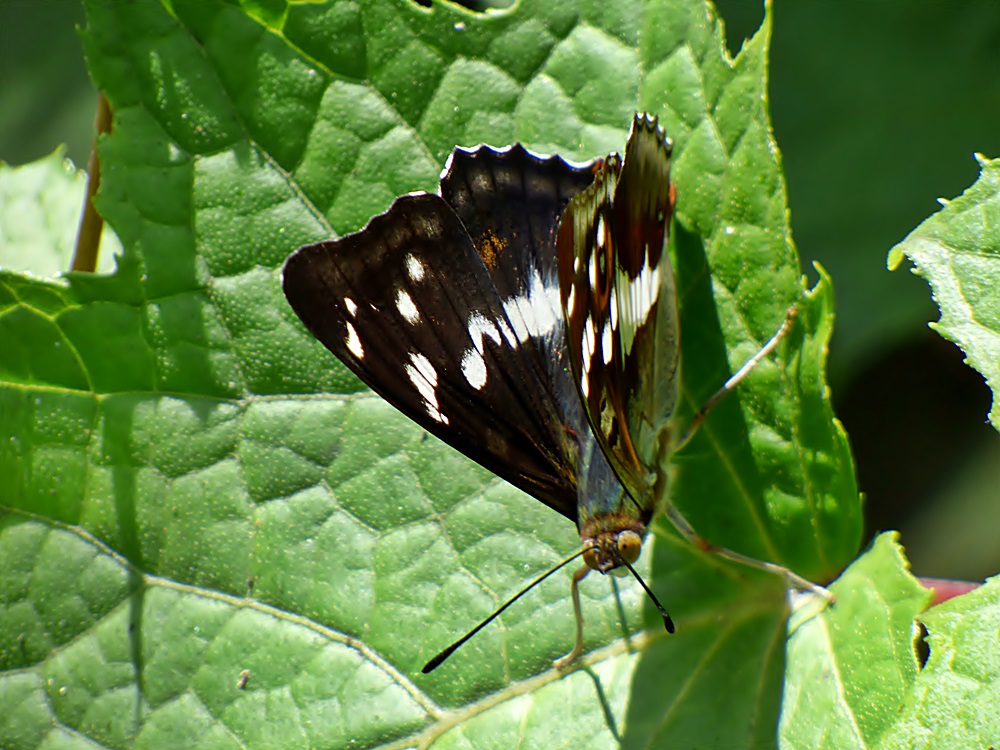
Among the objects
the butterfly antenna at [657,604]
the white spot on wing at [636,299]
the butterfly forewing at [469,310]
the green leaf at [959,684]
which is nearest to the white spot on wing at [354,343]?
the butterfly forewing at [469,310]

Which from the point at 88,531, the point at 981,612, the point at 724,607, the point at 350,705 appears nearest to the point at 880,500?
the point at 724,607

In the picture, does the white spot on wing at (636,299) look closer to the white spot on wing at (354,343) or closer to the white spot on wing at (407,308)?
the white spot on wing at (407,308)

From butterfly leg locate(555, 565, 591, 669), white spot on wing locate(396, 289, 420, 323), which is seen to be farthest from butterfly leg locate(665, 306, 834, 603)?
white spot on wing locate(396, 289, 420, 323)

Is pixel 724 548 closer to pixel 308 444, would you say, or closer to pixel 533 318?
pixel 533 318

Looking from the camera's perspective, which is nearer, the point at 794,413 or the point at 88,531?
the point at 794,413

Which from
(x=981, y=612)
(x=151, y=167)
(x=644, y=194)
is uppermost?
Answer: (x=151, y=167)

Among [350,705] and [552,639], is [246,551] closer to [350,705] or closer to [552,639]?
[350,705]
